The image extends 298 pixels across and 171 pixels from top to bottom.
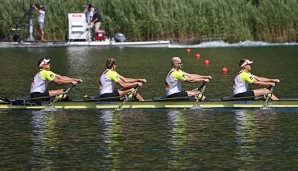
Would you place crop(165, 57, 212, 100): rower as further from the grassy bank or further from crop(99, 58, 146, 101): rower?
the grassy bank

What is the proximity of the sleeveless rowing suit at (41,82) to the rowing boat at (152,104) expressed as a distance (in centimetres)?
32

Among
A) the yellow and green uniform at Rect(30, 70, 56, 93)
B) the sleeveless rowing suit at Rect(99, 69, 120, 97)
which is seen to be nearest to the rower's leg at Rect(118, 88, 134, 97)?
the sleeveless rowing suit at Rect(99, 69, 120, 97)

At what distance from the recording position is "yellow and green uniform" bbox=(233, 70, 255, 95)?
97.8 ft

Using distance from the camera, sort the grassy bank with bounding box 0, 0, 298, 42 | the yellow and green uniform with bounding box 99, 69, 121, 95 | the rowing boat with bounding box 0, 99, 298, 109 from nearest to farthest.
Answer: the rowing boat with bounding box 0, 99, 298, 109
the yellow and green uniform with bounding box 99, 69, 121, 95
the grassy bank with bounding box 0, 0, 298, 42

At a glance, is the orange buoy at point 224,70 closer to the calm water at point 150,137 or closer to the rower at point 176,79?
the calm water at point 150,137

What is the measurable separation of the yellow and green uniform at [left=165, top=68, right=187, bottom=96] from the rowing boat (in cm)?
38

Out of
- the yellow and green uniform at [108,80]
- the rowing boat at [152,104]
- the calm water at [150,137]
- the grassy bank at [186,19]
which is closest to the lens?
the calm water at [150,137]

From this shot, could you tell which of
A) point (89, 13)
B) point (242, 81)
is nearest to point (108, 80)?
point (242, 81)

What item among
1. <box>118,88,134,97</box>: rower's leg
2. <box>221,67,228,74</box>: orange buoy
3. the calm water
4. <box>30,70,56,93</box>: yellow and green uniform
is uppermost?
<box>30,70,56,93</box>: yellow and green uniform

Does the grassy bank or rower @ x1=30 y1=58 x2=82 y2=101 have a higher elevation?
the grassy bank

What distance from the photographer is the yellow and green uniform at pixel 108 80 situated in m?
30.0

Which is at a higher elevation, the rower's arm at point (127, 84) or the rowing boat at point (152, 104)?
the rower's arm at point (127, 84)

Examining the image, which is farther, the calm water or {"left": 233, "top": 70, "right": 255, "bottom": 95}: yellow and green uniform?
{"left": 233, "top": 70, "right": 255, "bottom": 95}: yellow and green uniform

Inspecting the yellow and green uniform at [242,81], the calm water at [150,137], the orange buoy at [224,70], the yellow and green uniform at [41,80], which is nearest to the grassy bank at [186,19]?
the orange buoy at [224,70]
